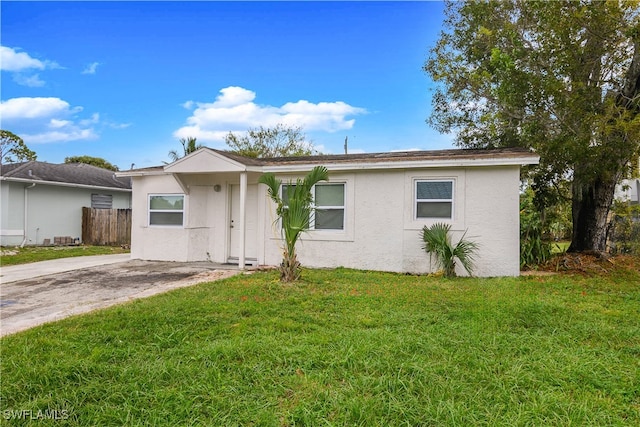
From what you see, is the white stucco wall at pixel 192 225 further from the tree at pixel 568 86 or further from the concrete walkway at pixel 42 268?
the tree at pixel 568 86

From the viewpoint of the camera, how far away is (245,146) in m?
27.7

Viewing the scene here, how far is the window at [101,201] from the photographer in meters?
18.2

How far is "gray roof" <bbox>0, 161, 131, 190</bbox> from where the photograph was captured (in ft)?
51.0

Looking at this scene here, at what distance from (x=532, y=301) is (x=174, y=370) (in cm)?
516

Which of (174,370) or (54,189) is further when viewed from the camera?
(54,189)

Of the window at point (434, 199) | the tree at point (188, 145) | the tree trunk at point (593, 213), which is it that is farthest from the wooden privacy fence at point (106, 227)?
the tree trunk at point (593, 213)

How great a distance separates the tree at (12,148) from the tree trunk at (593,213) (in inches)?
1499

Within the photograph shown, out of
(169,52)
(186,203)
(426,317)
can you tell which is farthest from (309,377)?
(169,52)

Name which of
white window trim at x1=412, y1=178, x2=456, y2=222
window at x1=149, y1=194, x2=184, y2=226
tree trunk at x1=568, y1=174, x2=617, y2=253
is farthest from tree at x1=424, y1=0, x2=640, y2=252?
window at x1=149, y1=194, x2=184, y2=226

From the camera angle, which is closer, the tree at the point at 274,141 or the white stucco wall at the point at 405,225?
the white stucco wall at the point at 405,225

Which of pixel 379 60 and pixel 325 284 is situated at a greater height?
pixel 379 60

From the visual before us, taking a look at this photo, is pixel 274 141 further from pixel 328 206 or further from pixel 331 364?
pixel 331 364

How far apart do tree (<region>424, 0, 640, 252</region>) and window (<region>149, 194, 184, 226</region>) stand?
895 centimetres

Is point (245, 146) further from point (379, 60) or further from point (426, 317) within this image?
point (426, 317)
